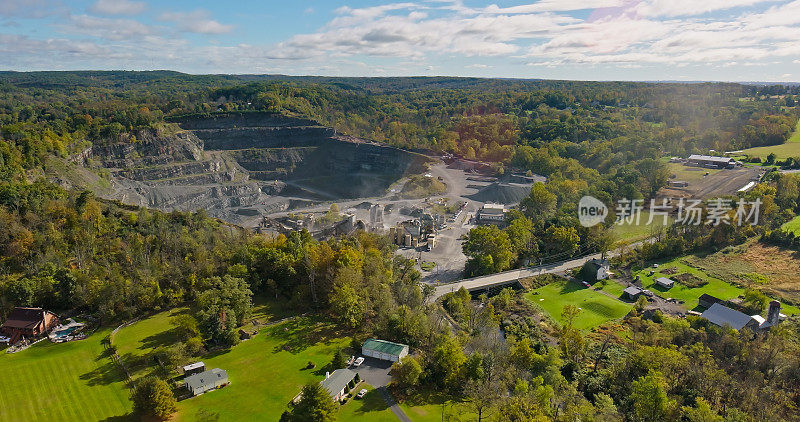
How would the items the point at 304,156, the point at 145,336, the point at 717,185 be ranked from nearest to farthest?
the point at 145,336 < the point at 717,185 < the point at 304,156

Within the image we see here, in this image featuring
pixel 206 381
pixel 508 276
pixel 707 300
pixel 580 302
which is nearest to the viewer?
pixel 206 381

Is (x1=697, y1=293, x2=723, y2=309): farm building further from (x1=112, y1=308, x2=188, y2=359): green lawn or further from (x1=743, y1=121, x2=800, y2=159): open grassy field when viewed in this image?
(x1=743, y1=121, x2=800, y2=159): open grassy field

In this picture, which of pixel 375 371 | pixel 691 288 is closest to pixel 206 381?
pixel 375 371

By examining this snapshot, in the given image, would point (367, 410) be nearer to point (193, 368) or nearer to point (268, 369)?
point (268, 369)

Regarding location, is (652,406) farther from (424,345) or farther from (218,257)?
(218,257)

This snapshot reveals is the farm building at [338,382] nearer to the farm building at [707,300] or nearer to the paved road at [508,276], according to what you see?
the paved road at [508,276]

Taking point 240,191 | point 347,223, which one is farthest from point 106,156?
point 347,223

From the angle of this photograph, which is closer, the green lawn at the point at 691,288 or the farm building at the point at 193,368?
the farm building at the point at 193,368

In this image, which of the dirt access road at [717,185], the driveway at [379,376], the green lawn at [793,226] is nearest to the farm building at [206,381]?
the driveway at [379,376]
